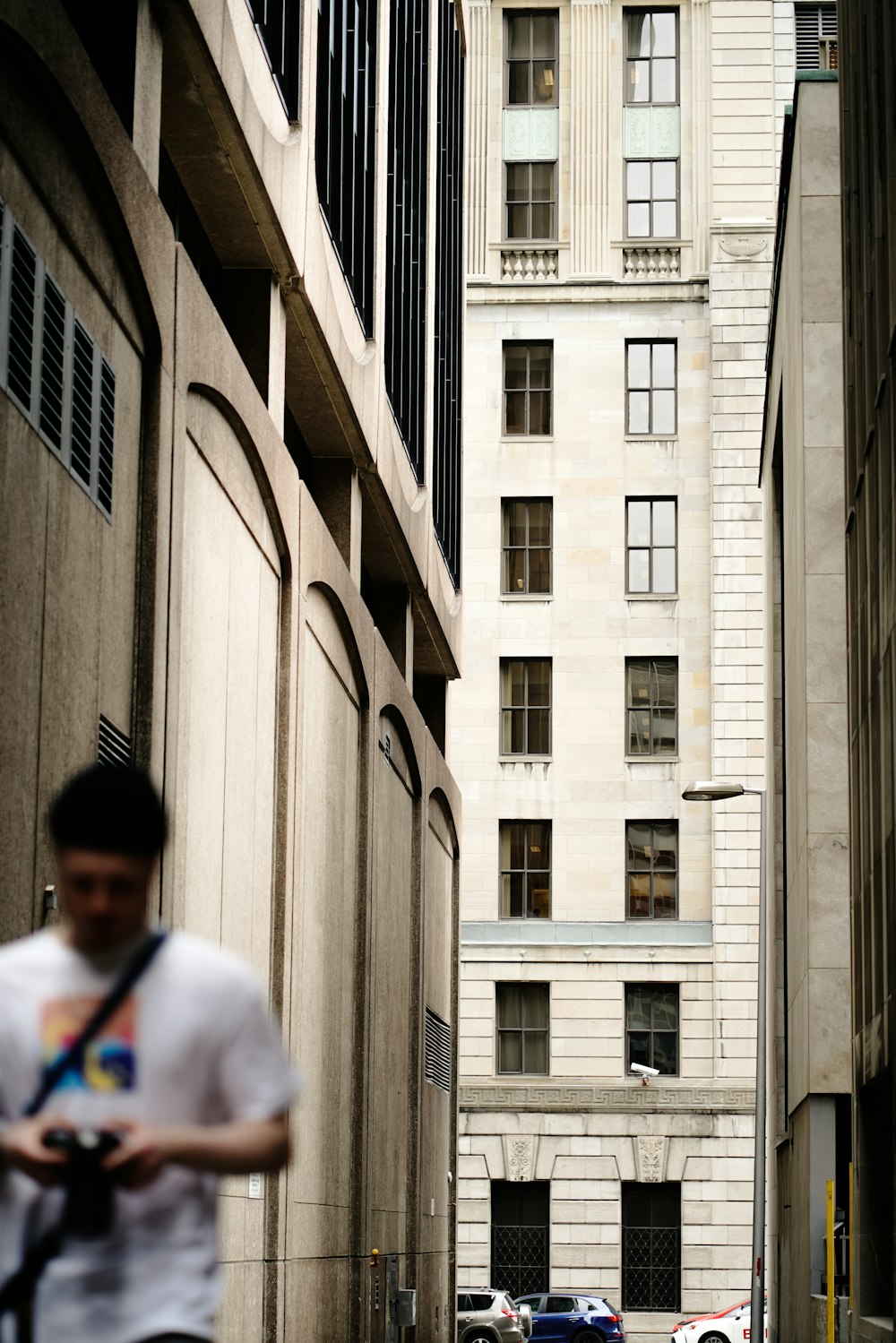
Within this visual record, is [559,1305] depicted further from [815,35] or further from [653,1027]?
[815,35]

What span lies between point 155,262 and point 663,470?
38994 millimetres

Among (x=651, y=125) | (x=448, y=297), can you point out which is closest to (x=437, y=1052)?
(x=448, y=297)

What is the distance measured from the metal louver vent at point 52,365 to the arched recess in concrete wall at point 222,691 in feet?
8.63

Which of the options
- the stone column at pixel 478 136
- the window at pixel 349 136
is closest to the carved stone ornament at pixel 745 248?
the stone column at pixel 478 136

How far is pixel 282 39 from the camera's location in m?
19.8

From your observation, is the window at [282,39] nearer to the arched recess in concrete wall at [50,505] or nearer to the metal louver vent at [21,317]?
the arched recess in concrete wall at [50,505]

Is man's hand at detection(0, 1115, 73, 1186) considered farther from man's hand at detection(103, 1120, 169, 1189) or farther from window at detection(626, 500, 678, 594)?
window at detection(626, 500, 678, 594)

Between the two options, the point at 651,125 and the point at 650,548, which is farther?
the point at 651,125

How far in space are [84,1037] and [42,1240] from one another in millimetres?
367

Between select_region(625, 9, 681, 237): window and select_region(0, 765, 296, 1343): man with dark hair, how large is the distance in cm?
5220

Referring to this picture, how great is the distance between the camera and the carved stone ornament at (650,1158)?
4812 cm

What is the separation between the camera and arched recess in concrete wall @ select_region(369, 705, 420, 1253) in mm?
27172

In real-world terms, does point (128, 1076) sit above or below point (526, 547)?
below

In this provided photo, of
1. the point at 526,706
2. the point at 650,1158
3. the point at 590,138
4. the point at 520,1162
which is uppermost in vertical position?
the point at 590,138
